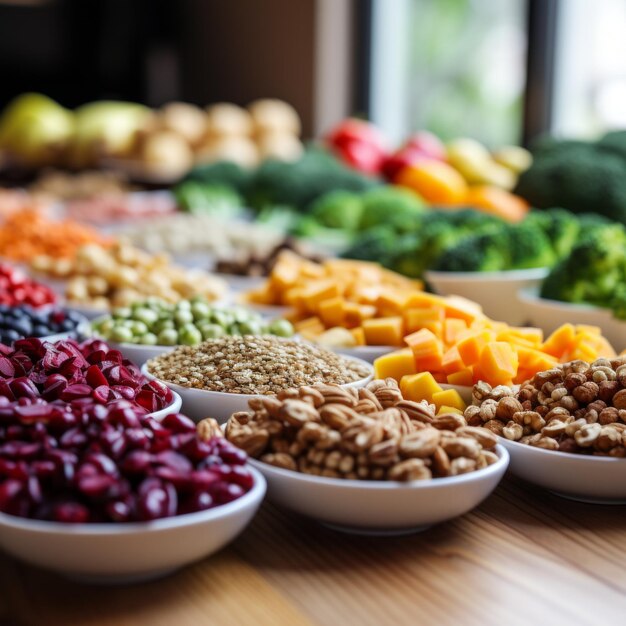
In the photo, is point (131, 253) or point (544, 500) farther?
point (131, 253)

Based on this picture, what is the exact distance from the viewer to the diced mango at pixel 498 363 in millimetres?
1305

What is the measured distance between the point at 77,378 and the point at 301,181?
2.47 meters

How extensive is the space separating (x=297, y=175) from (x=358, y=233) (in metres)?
0.66

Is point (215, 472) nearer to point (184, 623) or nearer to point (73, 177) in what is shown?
point (184, 623)

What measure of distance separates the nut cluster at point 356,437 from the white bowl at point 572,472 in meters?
0.07

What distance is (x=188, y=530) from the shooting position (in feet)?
2.82

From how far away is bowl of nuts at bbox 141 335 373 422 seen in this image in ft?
4.08

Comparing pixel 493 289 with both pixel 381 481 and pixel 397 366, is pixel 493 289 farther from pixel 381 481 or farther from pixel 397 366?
pixel 381 481

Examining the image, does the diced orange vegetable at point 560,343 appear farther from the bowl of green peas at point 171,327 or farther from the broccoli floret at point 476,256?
the broccoli floret at point 476,256

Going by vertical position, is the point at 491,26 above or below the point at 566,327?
above

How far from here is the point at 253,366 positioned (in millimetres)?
1282

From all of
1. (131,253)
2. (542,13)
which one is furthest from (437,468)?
(542,13)

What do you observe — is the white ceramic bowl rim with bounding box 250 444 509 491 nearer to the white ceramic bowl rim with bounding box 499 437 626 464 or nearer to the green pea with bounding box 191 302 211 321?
the white ceramic bowl rim with bounding box 499 437 626 464

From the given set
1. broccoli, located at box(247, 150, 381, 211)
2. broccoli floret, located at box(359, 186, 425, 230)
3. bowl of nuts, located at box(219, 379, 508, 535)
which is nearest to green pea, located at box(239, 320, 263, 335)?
bowl of nuts, located at box(219, 379, 508, 535)
